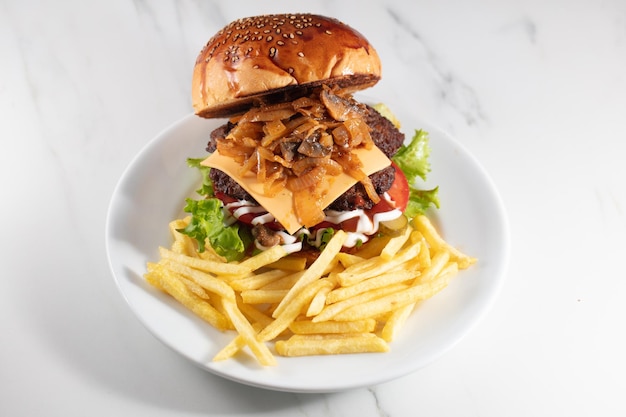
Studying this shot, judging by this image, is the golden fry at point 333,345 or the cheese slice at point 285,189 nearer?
the golden fry at point 333,345

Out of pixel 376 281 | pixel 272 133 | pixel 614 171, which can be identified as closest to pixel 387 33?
pixel 614 171

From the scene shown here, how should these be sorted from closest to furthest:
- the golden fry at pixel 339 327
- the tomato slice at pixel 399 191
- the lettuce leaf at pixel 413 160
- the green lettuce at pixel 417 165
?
the golden fry at pixel 339 327 → the tomato slice at pixel 399 191 → the green lettuce at pixel 417 165 → the lettuce leaf at pixel 413 160

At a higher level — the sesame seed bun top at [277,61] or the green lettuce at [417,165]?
the sesame seed bun top at [277,61]

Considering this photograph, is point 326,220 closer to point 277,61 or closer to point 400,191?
point 400,191

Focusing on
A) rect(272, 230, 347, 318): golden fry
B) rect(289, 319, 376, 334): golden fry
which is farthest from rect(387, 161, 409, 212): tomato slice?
rect(289, 319, 376, 334): golden fry

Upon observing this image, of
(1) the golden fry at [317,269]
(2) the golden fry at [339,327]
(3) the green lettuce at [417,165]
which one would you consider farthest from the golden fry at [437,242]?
(2) the golden fry at [339,327]

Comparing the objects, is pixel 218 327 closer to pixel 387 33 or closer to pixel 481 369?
pixel 481 369

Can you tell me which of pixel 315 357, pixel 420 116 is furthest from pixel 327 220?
pixel 420 116

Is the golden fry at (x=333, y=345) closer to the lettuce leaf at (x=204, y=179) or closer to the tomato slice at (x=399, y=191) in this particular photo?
the tomato slice at (x=399, y=191)
